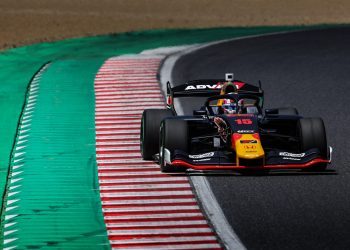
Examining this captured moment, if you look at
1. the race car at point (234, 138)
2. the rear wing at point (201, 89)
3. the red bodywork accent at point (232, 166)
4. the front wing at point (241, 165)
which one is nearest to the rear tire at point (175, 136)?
the race car at point (234, 138)

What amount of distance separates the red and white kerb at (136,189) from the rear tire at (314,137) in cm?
213

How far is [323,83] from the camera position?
94.6 ft

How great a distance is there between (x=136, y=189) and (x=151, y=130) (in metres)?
1.35

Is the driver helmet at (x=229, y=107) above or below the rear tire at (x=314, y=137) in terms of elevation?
above

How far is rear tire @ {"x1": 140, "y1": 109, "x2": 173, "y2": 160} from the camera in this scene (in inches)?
774

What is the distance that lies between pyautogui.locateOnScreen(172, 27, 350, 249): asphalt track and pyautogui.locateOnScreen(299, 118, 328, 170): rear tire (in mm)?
407

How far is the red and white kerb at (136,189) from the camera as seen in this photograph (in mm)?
16047

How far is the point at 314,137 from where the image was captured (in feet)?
60.7

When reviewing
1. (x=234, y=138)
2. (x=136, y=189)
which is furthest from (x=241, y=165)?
(x=136, y=189)

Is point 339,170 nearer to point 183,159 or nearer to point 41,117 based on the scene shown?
point 183,159

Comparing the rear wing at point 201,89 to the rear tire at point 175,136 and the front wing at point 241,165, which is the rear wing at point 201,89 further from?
the front wing at point 241,165

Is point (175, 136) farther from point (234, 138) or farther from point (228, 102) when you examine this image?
point (228, 102)

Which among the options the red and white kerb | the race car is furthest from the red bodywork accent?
the red and white kerb

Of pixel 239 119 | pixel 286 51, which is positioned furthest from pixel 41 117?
pixel 286 51
